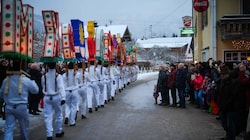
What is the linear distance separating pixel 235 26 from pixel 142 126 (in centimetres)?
1038

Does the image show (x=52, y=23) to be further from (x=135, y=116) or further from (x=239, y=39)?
(x=239, y=39)

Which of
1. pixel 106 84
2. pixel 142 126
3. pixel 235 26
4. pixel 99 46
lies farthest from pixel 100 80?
pixel 235 26

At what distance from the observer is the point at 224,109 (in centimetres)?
775

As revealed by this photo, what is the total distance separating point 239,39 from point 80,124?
1149 centimetres

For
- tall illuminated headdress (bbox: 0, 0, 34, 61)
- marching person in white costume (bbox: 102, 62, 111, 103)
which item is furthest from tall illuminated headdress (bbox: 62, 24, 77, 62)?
marching person in white costume (bbox: 102, 62, 111, 103)

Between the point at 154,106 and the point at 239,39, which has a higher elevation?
the point at 239,39

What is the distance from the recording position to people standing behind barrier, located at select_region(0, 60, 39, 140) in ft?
23.7

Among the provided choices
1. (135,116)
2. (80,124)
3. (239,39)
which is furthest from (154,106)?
(239,39)

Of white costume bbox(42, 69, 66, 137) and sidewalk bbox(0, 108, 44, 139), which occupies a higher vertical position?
white costume bbox(42, 69, 66, 137)

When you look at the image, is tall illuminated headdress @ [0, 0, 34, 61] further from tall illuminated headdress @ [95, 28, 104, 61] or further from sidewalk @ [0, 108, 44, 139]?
tall illuminated headdress @ [95, 28, 104, 61]

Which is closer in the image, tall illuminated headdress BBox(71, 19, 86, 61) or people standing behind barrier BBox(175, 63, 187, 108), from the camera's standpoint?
tall illuminated headdress BBox(71, 19, 86, 61)

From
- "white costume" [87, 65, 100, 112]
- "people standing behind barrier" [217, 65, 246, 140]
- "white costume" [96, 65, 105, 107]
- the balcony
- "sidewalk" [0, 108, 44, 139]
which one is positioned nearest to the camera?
"people standing behind barrier" [217, 65, 246, 140]

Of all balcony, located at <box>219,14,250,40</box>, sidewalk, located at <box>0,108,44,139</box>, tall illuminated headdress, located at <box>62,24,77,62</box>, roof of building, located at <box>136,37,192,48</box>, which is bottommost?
sidewalk, located at <box>0,108,44,139</box>

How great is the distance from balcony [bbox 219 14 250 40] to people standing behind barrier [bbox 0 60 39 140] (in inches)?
530
